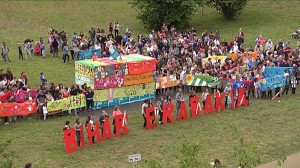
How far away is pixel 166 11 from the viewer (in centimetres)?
4700

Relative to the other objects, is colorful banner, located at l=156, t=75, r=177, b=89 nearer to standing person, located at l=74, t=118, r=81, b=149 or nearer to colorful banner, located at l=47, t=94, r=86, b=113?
colorful banner, located at l=47, t=94, r=86, b=113

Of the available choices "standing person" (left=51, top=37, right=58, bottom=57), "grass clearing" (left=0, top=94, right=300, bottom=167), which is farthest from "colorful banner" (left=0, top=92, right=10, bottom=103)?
"standing person" (left=51, top=37, right=58, bottom=57)

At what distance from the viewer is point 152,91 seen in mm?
29969

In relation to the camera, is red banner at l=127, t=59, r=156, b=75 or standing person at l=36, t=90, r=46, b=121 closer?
standing person at l=36, t=90, r=46, b=121

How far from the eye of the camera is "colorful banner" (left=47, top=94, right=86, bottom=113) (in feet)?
86.0

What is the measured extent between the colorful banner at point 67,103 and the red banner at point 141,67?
10.3ft

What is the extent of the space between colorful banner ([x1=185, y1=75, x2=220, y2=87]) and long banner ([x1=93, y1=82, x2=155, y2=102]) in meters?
2.28

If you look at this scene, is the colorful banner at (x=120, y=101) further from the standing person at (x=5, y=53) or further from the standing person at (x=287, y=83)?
the standing person at (x=5, y=53)

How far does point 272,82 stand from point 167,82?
19.0ft

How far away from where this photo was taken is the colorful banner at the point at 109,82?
90.8ft

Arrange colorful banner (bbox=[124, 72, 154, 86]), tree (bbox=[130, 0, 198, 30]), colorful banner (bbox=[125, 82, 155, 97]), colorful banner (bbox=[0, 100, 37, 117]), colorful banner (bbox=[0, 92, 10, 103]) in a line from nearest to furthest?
colorful banner (bbox=[0, 100, 37, 117])
colorful banner (bbox=[0, 92, 10, 103])
colorful banner (bbox=[124, 72, 154, 86])
colorful banner (bbox=[125, 82, 155, 97])
tree (bbox=[130, 0, 198, 30])

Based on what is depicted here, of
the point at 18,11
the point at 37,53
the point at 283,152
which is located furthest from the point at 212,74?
the point at 18,11

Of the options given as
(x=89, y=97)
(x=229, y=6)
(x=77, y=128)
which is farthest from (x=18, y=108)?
(x=229, y=6)

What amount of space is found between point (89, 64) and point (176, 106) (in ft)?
16.4
